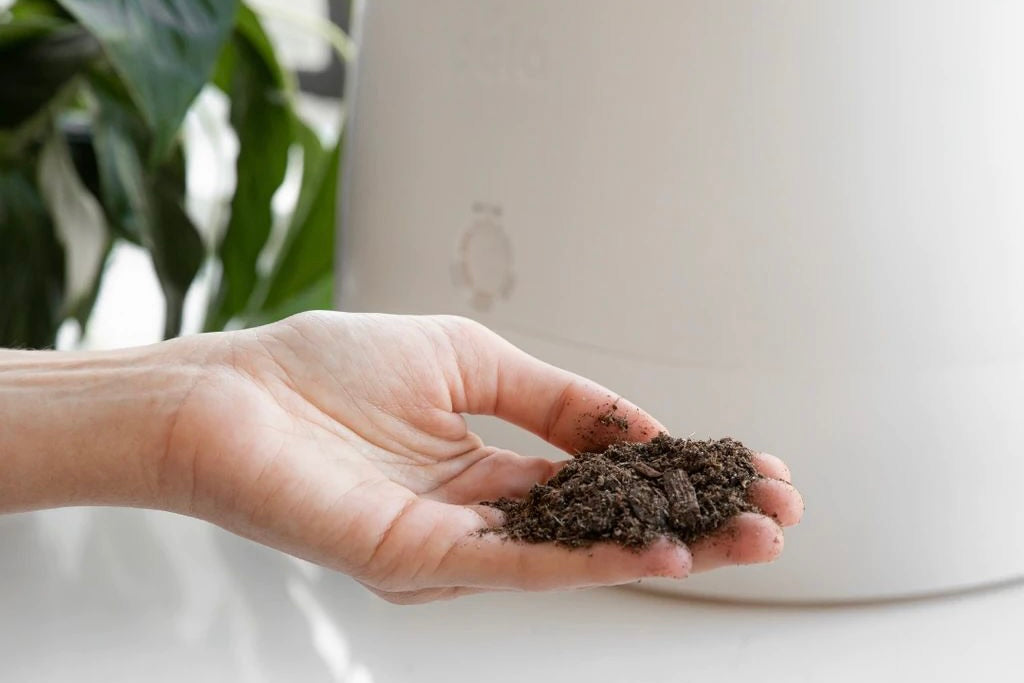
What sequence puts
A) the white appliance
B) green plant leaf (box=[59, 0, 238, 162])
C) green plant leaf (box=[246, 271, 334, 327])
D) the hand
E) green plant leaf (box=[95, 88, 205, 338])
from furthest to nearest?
1. green plant leaf (box=[246, 271, 334, 327])
2. green plant leaf (box=[95, 88, 205, 338])
3. green plant leaf (box=[59, 0, 238, 162])
4. the white appliance
5. the hand

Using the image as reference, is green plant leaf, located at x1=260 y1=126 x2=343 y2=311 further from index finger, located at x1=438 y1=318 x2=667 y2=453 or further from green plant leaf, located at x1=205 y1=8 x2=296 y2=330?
index finger, located at x1=438 y1=318 x2=667 y2=453

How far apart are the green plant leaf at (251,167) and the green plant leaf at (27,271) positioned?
4.7 inches

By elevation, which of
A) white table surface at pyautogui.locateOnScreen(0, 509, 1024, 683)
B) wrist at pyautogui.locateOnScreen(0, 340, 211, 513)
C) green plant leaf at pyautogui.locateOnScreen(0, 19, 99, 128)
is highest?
green plant leaf at pyautogui.locateOnScreen(0, 19, 99, 128)

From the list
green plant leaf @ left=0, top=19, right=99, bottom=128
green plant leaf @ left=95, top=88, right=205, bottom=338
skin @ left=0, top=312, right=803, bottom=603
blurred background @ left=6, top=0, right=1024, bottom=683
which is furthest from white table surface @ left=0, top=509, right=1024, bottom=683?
green plant leaf @ left=0, top=19, right=99, bottom=128

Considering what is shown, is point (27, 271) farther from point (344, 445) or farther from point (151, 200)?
point (344, 445)

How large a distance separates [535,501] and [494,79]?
0.80ft

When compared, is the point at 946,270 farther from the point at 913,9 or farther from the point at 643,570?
the point at 643,570

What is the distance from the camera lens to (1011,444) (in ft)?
1.91

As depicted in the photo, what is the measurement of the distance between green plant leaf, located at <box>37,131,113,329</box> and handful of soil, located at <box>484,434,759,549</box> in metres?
0.49

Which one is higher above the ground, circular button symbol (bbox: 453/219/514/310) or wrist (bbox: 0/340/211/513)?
circular button symbol (bbox: 453/219/514/310)

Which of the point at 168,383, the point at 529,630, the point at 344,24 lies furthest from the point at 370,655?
the point at 344,24

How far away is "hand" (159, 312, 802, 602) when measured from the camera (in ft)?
1.39

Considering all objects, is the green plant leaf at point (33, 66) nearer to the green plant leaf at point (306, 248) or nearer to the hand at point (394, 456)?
the green plant leaf at point (306, 248)

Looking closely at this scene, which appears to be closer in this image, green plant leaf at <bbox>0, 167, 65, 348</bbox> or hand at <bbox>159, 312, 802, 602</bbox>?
hand at <bbox>159, 312, 802, 602</bbox>
